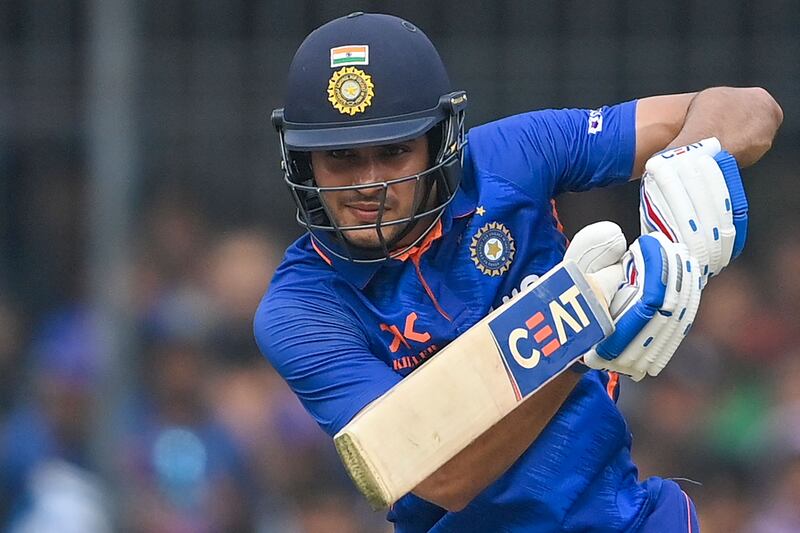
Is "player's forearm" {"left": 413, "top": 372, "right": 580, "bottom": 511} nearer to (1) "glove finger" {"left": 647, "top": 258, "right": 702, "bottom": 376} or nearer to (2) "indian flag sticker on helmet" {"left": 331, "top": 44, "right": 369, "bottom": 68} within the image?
(1) "glove finger" {"left": 647, "top": 258, "right": 702, "bottom": 376}

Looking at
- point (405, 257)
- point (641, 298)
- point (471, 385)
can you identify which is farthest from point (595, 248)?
point (405, 257)

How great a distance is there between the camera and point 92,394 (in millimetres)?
5543

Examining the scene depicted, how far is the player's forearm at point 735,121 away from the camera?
3.13 m

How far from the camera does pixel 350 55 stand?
3094 mm

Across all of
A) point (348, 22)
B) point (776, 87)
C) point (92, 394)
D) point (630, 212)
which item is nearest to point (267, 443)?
point (92, 394)

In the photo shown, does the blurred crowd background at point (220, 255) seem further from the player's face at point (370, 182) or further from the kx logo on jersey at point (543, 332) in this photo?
the kx logo on jersey at point (543, 332)

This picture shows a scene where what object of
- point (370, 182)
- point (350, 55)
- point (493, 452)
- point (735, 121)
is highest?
point (350, 55)

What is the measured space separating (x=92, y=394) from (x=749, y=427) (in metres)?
2.41

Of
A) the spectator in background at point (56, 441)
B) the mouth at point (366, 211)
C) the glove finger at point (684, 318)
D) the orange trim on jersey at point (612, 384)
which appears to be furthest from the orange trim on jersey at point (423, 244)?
the spectator in background at point (56, 441)

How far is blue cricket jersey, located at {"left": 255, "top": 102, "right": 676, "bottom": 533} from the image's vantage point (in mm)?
3115

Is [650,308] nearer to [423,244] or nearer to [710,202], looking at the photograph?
[710,202]

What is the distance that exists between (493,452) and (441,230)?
1.70ft

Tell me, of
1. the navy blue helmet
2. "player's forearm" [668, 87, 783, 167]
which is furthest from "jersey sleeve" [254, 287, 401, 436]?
"player's forearm" [668, 87, 783, 167]

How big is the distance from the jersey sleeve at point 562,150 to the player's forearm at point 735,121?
134mm
